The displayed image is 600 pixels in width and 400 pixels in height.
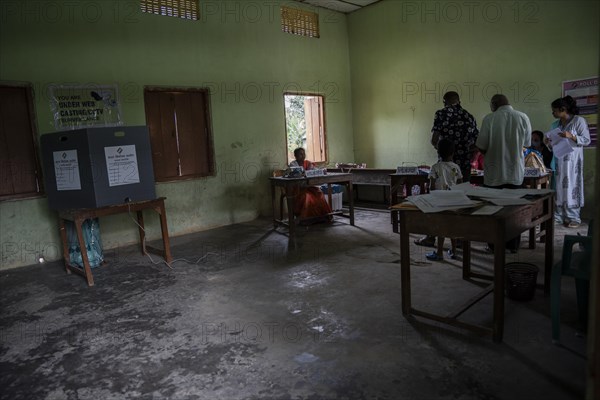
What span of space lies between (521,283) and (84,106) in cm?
502

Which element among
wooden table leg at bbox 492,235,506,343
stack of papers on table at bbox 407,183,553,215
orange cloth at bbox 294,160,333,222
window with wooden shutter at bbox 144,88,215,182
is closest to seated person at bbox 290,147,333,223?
orange cloth at bbox 294,160,333,222

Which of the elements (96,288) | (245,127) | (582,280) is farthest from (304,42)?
(582,280)

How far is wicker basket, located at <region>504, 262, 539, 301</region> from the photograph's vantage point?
3.10 m

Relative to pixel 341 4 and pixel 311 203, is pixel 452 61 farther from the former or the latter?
pixel 311 203

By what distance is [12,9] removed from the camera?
4.72m

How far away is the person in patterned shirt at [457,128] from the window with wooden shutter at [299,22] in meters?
3.62

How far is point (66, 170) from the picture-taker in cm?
412

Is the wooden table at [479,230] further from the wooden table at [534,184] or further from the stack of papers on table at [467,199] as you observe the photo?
the wooden table at [534,184]

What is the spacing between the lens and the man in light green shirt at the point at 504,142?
414cm

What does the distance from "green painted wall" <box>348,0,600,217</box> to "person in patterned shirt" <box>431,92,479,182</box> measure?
1.83 meters

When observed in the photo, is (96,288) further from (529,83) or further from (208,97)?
(529,83)

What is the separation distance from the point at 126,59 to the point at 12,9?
4.17ft

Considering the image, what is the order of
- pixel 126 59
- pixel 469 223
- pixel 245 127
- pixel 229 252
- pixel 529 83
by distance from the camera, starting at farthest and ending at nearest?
1. pixel 245 127
2. pixel 529 83
3. pixel 126 59
4. pixel 229 252
5. pixel 469 223

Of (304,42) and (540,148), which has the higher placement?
(304,42)
